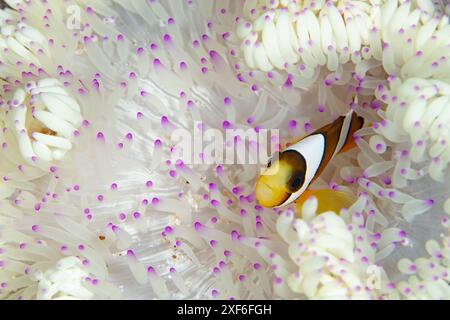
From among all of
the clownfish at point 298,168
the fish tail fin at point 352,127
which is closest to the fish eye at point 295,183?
the clownfish at point 298,168

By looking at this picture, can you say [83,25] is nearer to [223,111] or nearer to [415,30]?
[223,111]

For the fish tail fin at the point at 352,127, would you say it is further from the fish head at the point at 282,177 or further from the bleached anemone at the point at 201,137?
the fish head at the point at 282,177

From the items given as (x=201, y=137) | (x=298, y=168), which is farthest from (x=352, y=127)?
(x=201, y=137)

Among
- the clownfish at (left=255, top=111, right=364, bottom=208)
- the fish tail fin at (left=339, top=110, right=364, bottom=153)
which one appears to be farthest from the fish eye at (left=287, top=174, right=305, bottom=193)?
the fish tail fin at (left=339, top=110, right=364, bottom=153)

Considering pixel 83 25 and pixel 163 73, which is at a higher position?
pixel 83 25

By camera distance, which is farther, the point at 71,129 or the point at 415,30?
the point at 71,129

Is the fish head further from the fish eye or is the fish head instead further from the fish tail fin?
the fish tail fin

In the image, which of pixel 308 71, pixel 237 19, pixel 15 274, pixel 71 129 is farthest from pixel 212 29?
pixel 15 274
